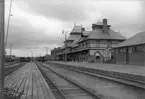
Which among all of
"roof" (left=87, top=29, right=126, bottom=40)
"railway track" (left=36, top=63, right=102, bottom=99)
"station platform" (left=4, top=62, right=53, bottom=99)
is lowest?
"railway track" (left=36, top=63, right=102, bottom=99)

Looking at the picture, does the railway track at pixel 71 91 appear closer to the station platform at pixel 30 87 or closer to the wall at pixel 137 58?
the station platform at pixel 30 87

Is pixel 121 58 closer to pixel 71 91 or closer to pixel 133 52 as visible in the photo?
pixel 133 52

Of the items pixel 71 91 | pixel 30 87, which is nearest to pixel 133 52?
pixel 71 91

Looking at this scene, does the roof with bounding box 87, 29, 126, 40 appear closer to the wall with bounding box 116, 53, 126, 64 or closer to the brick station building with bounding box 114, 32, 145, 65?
the brick station building with bounding box 114, 32, 145, 65

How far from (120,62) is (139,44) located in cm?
794

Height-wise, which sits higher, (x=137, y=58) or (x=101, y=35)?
(x=101, y=35)

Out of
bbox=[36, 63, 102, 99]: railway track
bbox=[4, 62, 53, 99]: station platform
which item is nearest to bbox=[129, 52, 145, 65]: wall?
bbox=[36, 63, 102, 99]: railway track

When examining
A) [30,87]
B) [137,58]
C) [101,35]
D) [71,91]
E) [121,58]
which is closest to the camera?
[71,91]

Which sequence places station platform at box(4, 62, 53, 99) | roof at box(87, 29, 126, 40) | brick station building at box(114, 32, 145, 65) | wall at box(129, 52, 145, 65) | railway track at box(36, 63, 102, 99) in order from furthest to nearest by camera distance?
roof at box(87, 29, 126, 40)
brick station building at box(114, 32, 145, 65)
wall at box(129, 52, 145, 65)
railway track at box(36, 63, 102, 99)
station platform at box(4, 62, 53, 99)

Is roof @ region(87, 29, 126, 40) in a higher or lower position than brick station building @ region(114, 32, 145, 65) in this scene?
higher

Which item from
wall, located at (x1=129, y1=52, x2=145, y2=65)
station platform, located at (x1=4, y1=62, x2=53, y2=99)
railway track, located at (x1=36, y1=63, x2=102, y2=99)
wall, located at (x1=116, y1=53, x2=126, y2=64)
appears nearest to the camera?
station platform, located at (x1=4, y1=62, x2=53, y2=99)

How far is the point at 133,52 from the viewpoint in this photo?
108 ft

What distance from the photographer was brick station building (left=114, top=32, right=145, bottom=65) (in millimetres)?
30456

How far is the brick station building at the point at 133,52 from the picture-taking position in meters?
30.5
